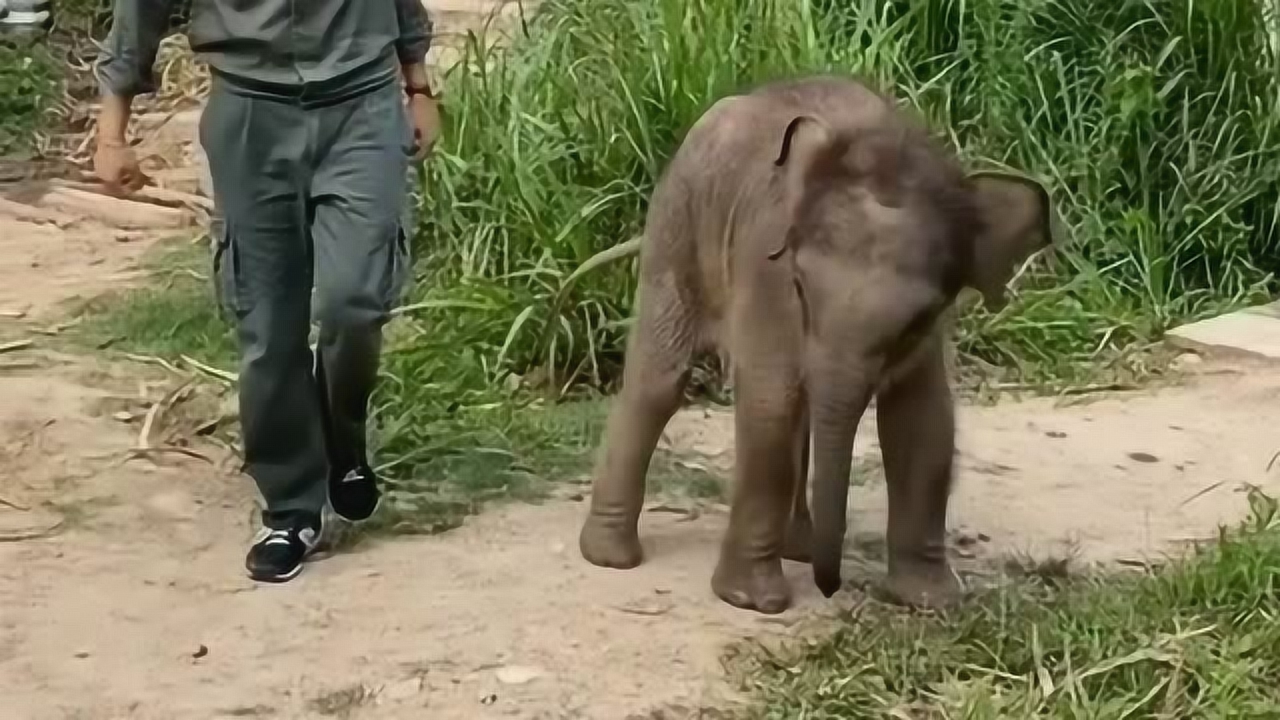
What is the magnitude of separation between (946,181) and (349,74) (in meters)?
1.20

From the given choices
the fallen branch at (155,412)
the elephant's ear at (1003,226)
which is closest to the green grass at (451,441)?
the fallen branch at (155,412)

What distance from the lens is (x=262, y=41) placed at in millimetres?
4129

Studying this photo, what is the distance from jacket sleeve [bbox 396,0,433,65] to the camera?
14.5ft

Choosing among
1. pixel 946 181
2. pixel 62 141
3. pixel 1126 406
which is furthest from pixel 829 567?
pixel 62 141

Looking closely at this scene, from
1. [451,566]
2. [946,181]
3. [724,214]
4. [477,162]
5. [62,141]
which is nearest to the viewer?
[946,181]

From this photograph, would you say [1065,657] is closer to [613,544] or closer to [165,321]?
[613,544]

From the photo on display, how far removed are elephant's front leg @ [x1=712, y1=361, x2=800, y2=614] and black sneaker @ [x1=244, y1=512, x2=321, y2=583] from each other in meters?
0.87

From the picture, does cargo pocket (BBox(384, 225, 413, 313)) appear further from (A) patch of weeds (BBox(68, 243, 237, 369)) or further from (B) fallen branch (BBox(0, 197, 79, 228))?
(B) fallen branch (BBox(0, 197, 79, 228))

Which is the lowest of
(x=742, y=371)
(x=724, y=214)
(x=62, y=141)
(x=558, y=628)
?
(x=62, y=141)

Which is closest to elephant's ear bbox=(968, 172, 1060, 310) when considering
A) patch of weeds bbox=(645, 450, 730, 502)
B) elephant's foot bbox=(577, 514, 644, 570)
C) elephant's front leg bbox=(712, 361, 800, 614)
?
elephant's front leg bbox=(712, 361, 800, 614)

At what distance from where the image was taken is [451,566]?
14.8ft

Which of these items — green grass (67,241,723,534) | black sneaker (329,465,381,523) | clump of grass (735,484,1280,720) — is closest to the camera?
clump of grass (735,484,1280,720)

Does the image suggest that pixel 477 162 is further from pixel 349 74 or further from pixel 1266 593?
pixel 1266 593

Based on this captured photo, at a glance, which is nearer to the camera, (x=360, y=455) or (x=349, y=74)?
(x=349, y=74)
